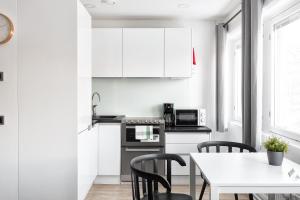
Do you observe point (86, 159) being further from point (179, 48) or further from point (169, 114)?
point (179, 48)

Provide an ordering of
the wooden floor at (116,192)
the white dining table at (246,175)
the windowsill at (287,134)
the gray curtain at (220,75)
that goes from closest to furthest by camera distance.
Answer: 1. the white dining table at (246,175)
2. the windowsill at (287,134)
3. the wooden floor at (116,192)
4. the gray curtain at (220,75)

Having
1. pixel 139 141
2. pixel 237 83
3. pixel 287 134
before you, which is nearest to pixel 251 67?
pixel 287 134

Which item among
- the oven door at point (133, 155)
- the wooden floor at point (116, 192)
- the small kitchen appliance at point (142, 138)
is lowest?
the wooden floor at point (116, 192)

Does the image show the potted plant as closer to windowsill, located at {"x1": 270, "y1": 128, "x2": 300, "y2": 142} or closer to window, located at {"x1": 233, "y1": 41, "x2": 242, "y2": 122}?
windowsill, located at {"x1": 270, "y1": 128, "x2": 300, "y2": 142}

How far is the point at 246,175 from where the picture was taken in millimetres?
1739

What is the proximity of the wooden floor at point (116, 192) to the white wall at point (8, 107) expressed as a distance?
1.06 m

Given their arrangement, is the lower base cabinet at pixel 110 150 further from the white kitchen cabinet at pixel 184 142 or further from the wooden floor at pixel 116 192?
the white kitchen cabinet at pixel 184 142

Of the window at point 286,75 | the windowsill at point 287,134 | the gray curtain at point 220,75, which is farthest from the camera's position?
the gray curtain at point 220,75

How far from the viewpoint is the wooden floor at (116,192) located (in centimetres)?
341

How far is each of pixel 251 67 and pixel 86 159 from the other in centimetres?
212

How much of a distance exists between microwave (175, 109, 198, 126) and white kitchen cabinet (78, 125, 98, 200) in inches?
48.3

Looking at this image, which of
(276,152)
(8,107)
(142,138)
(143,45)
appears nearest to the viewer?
(276,152)

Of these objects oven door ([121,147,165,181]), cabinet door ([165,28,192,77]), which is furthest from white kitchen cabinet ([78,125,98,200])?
cabinet door ([165,28,192,77])

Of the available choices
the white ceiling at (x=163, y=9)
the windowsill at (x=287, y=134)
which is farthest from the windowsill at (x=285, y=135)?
the white ceiling at (x=163, y=9)
